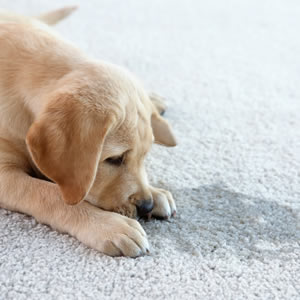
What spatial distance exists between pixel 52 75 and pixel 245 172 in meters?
1.05

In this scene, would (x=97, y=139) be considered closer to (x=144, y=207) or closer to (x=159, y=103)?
(x=144, y=207)

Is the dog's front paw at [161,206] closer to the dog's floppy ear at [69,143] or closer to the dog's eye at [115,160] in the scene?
the dog's eye at [115,160]

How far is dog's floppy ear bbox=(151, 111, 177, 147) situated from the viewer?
226cm

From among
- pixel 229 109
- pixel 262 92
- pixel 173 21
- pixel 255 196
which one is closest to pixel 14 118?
pixel 255 196

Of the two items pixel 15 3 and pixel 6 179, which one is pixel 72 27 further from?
→ pixel 6 179

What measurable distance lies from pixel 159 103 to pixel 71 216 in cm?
124

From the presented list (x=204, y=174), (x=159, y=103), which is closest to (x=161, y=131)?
(x=204, y=174)

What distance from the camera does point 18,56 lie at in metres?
2.04

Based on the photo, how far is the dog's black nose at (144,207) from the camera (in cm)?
198

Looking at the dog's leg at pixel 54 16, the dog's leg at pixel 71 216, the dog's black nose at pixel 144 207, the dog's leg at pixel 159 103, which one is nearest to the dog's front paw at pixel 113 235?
the dog's leg at pixel 71 216

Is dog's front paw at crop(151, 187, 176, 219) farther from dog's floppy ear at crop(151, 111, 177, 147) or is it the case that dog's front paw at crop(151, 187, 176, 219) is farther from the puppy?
dog's floppy ear at crop(151, 111, 177, 147)

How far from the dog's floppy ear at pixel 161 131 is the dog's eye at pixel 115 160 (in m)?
0.36

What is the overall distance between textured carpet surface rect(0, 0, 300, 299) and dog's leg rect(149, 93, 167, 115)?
0.09 metres

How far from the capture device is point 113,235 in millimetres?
1815
